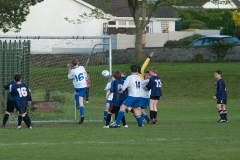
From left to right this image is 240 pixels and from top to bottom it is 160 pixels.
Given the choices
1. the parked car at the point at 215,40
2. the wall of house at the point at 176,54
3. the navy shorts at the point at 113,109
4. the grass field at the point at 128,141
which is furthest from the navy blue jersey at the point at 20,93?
the parked car at the point at 215,40

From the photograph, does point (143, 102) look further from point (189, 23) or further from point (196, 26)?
point (189, 23)

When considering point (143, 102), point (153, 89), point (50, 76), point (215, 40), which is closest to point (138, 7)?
point (215, 40)

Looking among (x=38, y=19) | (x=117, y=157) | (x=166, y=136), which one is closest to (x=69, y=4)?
(x=38, y=19)

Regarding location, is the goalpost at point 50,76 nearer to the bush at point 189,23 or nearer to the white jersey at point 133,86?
the white jersey at point 133,86

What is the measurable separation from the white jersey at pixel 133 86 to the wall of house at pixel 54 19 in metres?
34.5

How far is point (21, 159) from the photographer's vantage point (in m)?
11.2

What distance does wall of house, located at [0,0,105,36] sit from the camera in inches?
2032

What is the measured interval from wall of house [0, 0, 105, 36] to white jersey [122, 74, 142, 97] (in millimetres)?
34517

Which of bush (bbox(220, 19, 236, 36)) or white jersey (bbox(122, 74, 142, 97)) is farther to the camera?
bush (bbox(220, 19, 236, 36))

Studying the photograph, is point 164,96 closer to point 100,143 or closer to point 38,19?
point 100,143

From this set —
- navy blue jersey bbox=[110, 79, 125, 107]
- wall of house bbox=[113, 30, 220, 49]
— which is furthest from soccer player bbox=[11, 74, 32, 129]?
wall of house bbox=[113, 30, 220, 49]

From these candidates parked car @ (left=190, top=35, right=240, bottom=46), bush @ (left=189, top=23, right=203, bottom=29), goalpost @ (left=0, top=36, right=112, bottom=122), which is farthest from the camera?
bush @ (left=189, top=23, right=203, bottom=29)

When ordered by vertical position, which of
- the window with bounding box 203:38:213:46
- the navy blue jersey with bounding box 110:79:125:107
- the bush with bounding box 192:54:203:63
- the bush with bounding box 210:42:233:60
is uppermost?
the window with bounding box 203:38:213:46

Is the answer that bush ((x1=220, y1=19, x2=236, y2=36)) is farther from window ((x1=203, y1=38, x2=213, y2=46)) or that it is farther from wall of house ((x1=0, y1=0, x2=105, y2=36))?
wall of house ((x1=0, y1=0, x2=105, y2=36))
